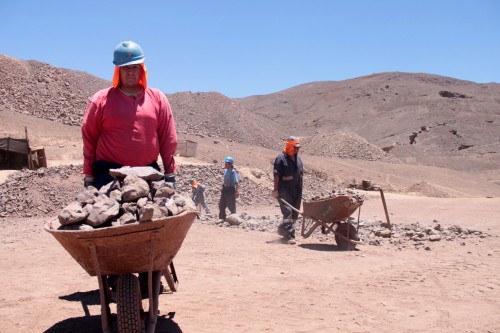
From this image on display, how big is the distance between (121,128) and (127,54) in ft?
1.98

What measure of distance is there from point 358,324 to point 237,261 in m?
2.80

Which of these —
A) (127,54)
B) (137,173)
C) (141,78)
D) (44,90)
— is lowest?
(137,173)

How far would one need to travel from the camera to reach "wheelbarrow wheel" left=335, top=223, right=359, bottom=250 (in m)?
8.09

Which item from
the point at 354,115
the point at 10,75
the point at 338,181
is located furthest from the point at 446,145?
the point at 10,75

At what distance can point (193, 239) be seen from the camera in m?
8.91

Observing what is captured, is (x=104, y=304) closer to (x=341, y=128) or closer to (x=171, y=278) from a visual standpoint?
(x=171, y=278)

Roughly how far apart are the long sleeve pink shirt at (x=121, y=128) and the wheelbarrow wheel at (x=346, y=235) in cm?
437

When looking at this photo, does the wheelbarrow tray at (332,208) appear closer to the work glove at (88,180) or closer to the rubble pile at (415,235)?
the rubble pile at (415,235)

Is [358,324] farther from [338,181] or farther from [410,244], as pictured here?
[338,181]

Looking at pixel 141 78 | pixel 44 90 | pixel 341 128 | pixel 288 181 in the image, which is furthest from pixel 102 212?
pixel 341 128

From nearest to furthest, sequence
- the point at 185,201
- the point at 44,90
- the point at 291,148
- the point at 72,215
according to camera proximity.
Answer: the point at 72,215 → the point at 185,201 → the point at 291,148 → the point at 44,90

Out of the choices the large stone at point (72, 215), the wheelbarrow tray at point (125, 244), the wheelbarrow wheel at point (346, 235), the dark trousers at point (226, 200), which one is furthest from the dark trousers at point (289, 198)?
the large stone at point (72, 215)

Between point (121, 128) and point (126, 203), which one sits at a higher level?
point (121, 128)

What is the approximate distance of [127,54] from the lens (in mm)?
4320
